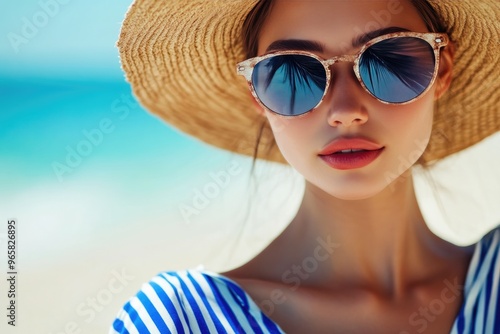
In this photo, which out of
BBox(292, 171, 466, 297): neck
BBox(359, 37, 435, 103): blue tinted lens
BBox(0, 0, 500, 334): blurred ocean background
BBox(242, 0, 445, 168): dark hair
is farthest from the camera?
BBox(0, 0, 500, 334): blurred ocean background

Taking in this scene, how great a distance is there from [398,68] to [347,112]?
150 millimetres

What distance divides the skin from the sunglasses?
0.02m

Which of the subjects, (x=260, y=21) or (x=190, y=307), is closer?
(x=190, y=307)

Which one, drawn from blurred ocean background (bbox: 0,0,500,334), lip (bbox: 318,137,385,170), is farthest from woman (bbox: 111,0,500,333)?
blurred ocean background (bbox: 0,0,500,334)

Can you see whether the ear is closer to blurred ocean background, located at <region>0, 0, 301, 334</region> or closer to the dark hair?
the dark hair

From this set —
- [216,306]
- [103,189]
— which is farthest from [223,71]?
[103,189]

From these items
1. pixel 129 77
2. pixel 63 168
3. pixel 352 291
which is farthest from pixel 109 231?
pixel 352 291

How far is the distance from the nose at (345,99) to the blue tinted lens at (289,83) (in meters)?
0.03

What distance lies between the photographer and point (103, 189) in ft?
18.1

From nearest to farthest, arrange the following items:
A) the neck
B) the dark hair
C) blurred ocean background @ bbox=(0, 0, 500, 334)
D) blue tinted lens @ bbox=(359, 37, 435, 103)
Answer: blue tinted lens @ bbox=(359, 37, 435, 103), the dark hair, the neck, blurred ocean background @ bbox=(0, 0, 500, 334)

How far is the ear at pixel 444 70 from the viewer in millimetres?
1703

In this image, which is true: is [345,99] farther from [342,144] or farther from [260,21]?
[260,21]

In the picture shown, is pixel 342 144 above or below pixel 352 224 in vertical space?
above

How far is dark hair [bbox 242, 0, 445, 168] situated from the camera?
1.63 meters
